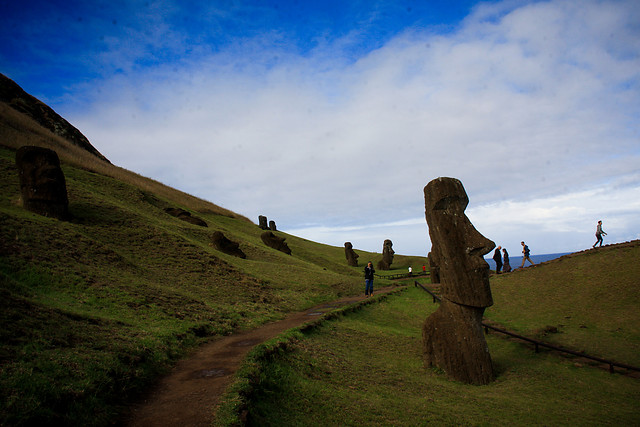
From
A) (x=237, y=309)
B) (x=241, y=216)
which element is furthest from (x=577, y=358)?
(x=241, y=216)

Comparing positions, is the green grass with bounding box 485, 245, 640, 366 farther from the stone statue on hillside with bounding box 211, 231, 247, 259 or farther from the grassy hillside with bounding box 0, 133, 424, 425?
→ the stone statue on hillside with bounding box 211, 231, 247, 259

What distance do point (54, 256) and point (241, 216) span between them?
206 ft

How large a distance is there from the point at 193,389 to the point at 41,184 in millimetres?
22208

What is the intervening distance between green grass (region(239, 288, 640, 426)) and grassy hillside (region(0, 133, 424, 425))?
3.35m

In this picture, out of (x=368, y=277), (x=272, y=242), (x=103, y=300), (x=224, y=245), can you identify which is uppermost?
(x=272, y=242)

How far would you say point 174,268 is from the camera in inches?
886

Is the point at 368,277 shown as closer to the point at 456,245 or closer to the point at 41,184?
the point at 456,245

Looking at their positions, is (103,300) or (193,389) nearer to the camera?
(193,389)

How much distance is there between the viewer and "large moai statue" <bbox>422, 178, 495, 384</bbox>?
39.7ft

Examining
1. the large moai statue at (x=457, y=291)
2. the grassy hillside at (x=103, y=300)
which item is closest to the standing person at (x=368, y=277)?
the grassy hillside at (x=103, y=300)

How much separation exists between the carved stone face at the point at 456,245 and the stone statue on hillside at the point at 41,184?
2348 centimetres

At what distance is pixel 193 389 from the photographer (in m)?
8.15

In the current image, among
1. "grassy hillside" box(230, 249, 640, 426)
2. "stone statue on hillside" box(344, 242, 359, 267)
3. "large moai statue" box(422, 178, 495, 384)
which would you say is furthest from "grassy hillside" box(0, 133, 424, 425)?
"stone statue on hillside" box(344, 242, 359, 267)

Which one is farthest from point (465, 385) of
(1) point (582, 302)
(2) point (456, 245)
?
(1) point (582, 302)
